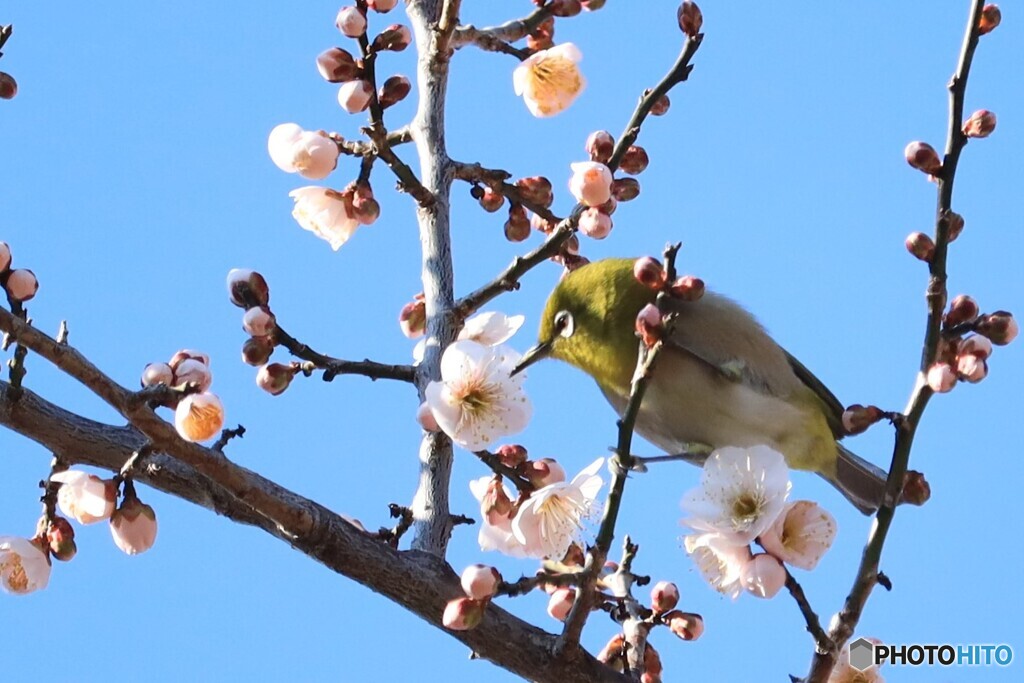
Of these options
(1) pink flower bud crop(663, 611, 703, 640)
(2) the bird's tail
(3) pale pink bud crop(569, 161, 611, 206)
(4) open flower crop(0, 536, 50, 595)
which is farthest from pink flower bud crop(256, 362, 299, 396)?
(2) the bird's tail

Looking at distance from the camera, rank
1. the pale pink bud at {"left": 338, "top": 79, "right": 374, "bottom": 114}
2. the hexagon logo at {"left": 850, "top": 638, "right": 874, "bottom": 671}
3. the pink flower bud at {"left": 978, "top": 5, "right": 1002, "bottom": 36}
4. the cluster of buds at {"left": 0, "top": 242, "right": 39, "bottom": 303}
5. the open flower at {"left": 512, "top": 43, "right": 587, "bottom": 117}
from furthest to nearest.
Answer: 1. the open flower at {"left": 512, "top": 43, "right": 587, "bottom": 117}
2. the pale pink bud at {"left": 338, "top": 79, "right": 374, "bottom": 114}
3. the hexagon logo at {"left": 850, "top": 638, "right": 874, "bottom": 671}
4. the cluster of buds at {"left": 0, "top": 242, "right": 39, "bottom": 303}
5. the pink flower bud at {"left": 978, "top": 5, "right": 1002, "bottom": 36}

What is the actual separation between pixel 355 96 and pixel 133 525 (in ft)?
3.89

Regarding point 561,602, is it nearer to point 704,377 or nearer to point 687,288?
point 687,288

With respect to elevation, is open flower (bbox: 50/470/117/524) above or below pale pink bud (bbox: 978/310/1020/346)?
below

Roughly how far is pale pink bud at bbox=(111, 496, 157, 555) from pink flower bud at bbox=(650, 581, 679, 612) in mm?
1203

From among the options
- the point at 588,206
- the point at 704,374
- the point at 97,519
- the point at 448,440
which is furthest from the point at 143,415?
the point at 704,374

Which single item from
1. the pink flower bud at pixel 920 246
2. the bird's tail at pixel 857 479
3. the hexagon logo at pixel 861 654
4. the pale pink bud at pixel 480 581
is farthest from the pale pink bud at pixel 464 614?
the bird's tail at pixel 857 479

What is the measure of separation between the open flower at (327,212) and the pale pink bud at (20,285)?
0.78 metres

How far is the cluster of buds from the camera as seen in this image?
100 inches

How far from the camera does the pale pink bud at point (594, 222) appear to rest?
3008 millimetres

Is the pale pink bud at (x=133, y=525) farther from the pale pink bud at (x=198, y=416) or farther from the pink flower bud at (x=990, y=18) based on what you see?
the pink flower bud at (x=990, y=18)

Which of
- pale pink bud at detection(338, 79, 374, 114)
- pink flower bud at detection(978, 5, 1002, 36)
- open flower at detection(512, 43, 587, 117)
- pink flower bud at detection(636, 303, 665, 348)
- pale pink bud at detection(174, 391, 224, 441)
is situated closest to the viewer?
pale pink bud at detection(174, 391, 224, 441)

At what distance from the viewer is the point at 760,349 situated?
408cm

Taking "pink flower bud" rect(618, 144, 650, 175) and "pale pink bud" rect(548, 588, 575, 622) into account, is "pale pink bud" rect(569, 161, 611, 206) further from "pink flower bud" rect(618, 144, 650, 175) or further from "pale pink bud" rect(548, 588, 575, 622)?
"pale pink bud" rect(548, 588, 575, 622)
